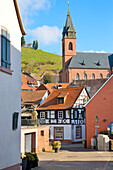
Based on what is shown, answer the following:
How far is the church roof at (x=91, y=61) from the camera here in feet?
296

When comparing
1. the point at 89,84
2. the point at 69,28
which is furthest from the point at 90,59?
the point at 89,84

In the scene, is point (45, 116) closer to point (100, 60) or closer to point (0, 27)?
point (0, 27)

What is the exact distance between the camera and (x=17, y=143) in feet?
40.8

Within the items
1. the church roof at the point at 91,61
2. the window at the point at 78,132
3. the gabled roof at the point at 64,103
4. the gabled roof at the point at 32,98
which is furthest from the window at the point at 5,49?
the church roof at the point at 91,61

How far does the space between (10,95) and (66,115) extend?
25181mm

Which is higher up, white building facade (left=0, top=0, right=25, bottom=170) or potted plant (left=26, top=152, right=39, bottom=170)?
white building facade (left=0, top=0, right=25, bottom=170)

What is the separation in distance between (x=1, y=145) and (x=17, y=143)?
197 centimetres

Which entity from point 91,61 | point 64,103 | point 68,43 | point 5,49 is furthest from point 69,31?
point 5,49

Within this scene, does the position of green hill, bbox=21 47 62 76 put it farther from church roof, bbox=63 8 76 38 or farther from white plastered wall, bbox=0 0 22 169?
white plastered wall, bbox=0 0 22 169

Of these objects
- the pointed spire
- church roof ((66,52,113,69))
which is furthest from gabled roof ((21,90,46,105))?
the pointed spire

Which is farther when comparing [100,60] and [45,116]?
[100,60]

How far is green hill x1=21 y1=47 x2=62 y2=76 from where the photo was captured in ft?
529

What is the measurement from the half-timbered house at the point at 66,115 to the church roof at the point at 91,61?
51.6m

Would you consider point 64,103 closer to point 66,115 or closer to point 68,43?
point 66,115
